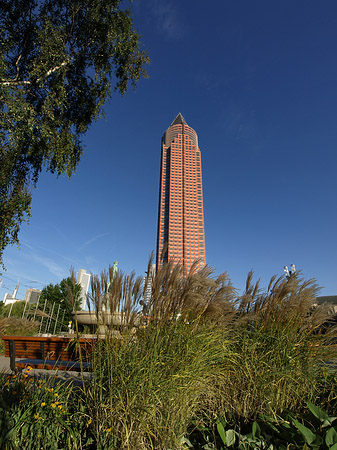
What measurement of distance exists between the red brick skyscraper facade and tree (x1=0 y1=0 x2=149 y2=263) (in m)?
99.2

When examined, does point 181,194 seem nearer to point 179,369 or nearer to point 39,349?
point 39,349

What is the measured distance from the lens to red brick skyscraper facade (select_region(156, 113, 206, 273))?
4405 inches

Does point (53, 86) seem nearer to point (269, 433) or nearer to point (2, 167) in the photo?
point (2, 167)

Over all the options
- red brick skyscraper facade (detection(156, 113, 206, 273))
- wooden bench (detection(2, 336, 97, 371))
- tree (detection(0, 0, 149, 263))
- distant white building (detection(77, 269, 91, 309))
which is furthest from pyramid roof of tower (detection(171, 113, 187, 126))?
wooden bench (detection(2, 336, 97, 371))

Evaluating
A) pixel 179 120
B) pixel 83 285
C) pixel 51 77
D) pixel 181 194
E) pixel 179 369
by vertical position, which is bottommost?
pixel 179 369

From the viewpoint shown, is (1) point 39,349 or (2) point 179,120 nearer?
(1) point 39,349

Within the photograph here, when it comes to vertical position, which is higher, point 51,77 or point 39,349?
point 51,77

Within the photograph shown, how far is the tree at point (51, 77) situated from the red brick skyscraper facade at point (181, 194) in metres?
99.2

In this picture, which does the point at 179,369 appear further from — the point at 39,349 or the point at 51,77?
the point at 51,77

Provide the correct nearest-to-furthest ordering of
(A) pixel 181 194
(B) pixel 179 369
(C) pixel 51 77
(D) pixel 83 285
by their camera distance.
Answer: (B) pixel 179 369 → (C) pixel 51 77 → (D) pixel 83 285 → (A) pixel 181 194

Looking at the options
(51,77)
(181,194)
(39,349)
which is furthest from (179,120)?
(39,349)

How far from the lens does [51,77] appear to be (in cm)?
700

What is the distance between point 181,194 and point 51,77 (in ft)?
365

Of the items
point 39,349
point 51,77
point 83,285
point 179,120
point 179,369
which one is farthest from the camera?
point 179,120
